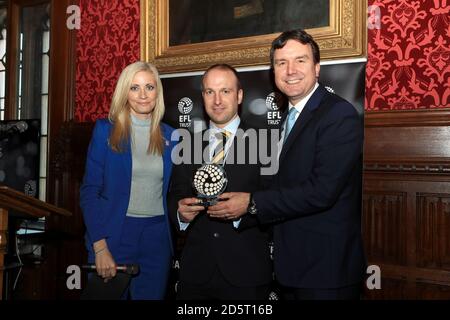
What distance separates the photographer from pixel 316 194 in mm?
1994

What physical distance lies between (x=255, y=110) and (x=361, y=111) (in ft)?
2.46

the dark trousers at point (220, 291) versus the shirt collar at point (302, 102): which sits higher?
the shirt collar at point (302, 102)

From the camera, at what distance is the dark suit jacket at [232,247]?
2.17 m

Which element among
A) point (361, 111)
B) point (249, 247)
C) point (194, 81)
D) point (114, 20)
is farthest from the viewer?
point (114, 20)

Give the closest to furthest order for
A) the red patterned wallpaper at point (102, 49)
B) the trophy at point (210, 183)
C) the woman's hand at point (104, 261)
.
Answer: the trophy at point (210, 183)
the woman's hand at point (104, 261)
the red patterned wallpaper at point (102, 49)

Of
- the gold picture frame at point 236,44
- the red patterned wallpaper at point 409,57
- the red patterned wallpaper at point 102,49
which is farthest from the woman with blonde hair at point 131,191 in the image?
→ the red patterned wallpaper at point 102,49

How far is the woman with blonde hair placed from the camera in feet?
8.25

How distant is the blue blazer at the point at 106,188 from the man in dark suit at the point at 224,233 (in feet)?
1.05

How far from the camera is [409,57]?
307 centimetres

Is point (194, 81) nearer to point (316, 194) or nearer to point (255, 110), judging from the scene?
point (255, 110)

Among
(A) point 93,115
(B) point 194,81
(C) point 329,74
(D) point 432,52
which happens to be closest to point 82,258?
(A) point 93,115

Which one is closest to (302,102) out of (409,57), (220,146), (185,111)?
(220,146)

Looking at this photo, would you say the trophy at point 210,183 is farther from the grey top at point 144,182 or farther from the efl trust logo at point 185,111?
the efl trust logo at point 185,111

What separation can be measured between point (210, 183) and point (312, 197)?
1.52 ft
